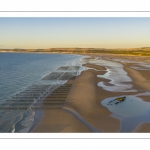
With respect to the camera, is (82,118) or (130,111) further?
(130,111)

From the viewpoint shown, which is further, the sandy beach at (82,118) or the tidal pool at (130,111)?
the tidal pool at (130,111)

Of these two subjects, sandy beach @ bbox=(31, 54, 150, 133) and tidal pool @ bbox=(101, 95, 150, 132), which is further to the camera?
tidal pool @ bbox=(101, 95, 150, 132)
